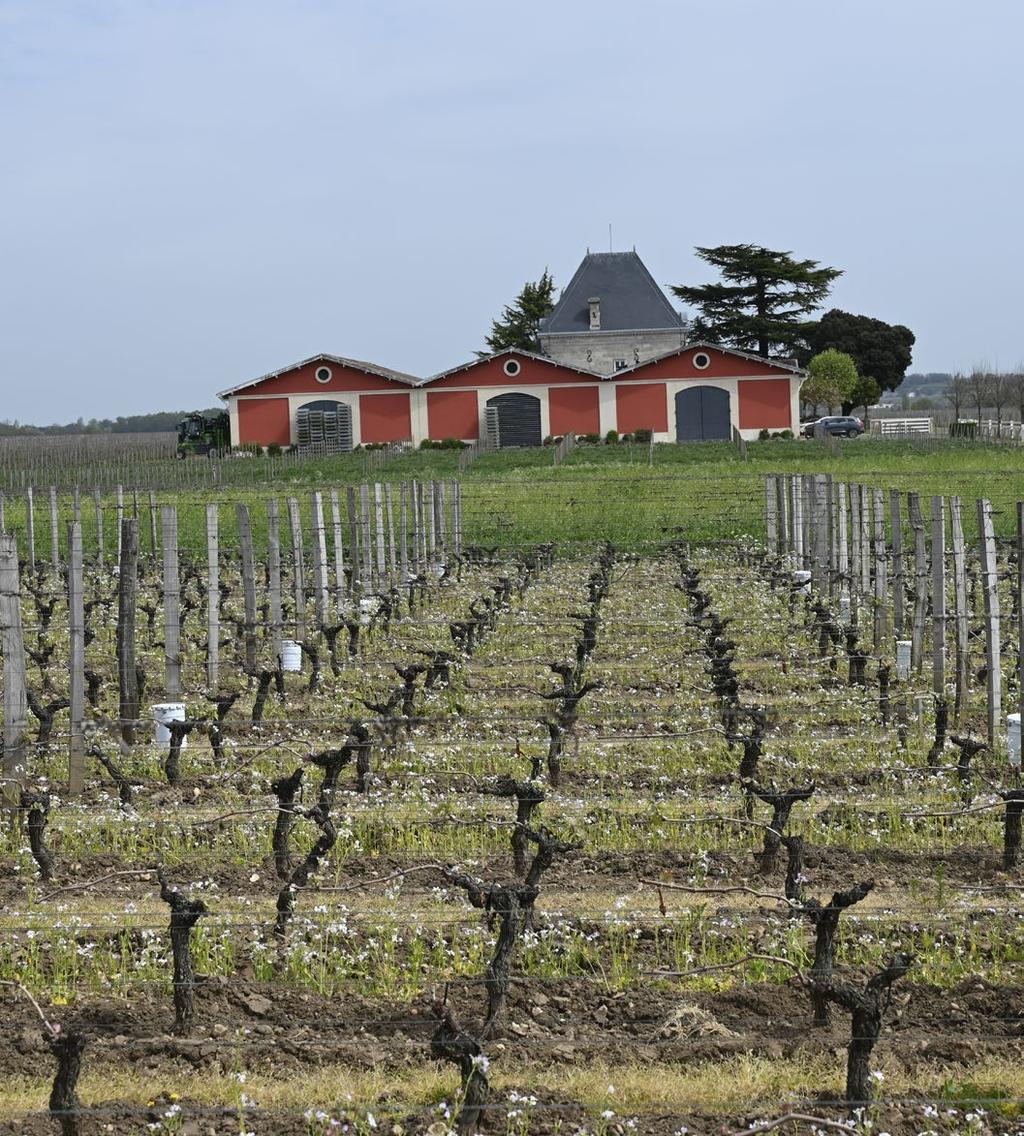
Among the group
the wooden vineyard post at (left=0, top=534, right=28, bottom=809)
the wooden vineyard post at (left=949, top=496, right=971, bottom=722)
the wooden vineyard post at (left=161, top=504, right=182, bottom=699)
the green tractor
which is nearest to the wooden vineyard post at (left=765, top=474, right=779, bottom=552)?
the wooden vineyard post at (left=949, top=496, right=971, bottom=722)

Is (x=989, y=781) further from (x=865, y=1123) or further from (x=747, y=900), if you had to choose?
(x=865, y=1123)

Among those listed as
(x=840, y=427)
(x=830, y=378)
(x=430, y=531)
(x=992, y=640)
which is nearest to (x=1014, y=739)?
(x=992, y=640)

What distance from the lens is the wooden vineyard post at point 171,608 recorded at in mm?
12523

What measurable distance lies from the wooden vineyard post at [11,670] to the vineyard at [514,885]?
2cm

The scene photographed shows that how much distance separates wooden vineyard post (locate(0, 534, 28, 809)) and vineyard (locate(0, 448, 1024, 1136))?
0.02 meters

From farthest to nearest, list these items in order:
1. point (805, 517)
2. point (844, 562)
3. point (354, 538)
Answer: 1. point (805, 517)
2. point (354, 538)
3. point (844, 562)

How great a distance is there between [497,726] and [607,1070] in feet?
20.8

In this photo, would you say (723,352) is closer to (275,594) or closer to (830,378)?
(830,378)

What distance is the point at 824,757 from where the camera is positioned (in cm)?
1080

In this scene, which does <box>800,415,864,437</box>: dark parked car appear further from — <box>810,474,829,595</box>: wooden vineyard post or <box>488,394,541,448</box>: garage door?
<box>810,474,829,595</box>: wooden vineyard post

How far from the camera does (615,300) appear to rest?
247ft

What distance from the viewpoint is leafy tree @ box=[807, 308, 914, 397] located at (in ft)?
285

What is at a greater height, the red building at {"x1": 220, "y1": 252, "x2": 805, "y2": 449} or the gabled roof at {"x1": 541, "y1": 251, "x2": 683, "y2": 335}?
the gabled roof at {"x1": 541, "y1": 251, "x2": 683, "y2": 335}

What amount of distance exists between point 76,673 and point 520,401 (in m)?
48.0
